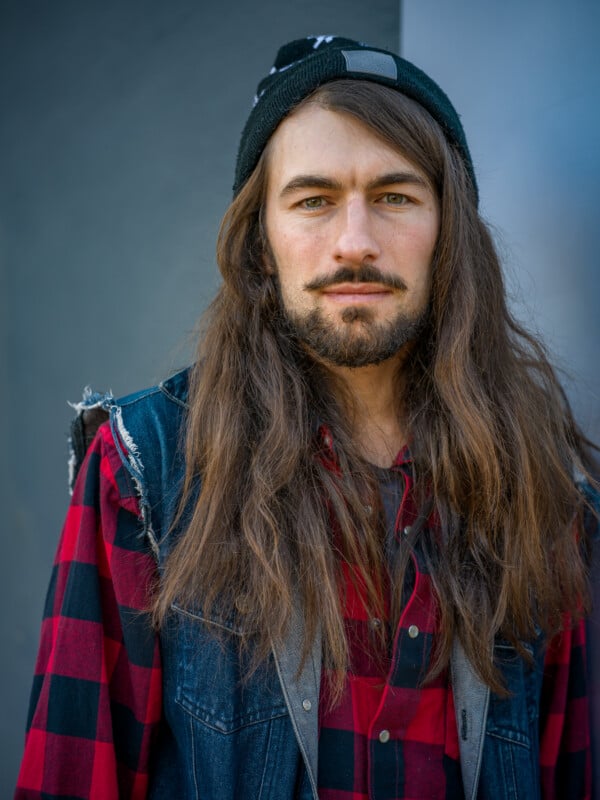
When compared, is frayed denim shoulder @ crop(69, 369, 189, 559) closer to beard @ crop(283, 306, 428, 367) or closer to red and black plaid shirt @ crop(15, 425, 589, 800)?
red and black plaid shirt @ crop(15, 425, 589, 800)

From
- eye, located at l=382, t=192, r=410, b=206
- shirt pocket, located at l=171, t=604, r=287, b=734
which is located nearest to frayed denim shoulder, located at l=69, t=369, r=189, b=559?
shirt pocket, located at l=171, t=604, r=287, b=734

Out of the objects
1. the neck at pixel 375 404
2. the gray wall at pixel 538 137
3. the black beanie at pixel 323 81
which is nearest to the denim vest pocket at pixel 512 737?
the neck at pixel 375 404

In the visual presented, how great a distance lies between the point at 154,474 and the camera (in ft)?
5.29

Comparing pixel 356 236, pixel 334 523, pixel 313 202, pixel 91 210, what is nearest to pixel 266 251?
pixel 313 202

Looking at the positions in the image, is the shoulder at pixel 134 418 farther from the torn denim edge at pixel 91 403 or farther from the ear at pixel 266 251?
the ear at pixel 266 251

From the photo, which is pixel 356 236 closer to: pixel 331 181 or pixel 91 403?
pixel 331 181

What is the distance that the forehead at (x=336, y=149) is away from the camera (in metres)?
1.63

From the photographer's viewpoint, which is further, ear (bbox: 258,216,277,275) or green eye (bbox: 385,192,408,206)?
ear (bbox: 258,216,277,275)

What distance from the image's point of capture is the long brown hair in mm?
1539

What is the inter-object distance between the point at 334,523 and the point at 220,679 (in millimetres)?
420

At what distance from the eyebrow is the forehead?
0.01 metres

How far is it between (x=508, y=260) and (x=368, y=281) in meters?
0.74

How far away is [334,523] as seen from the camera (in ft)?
5.37

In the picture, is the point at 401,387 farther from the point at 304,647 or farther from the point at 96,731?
the point at 96,731
